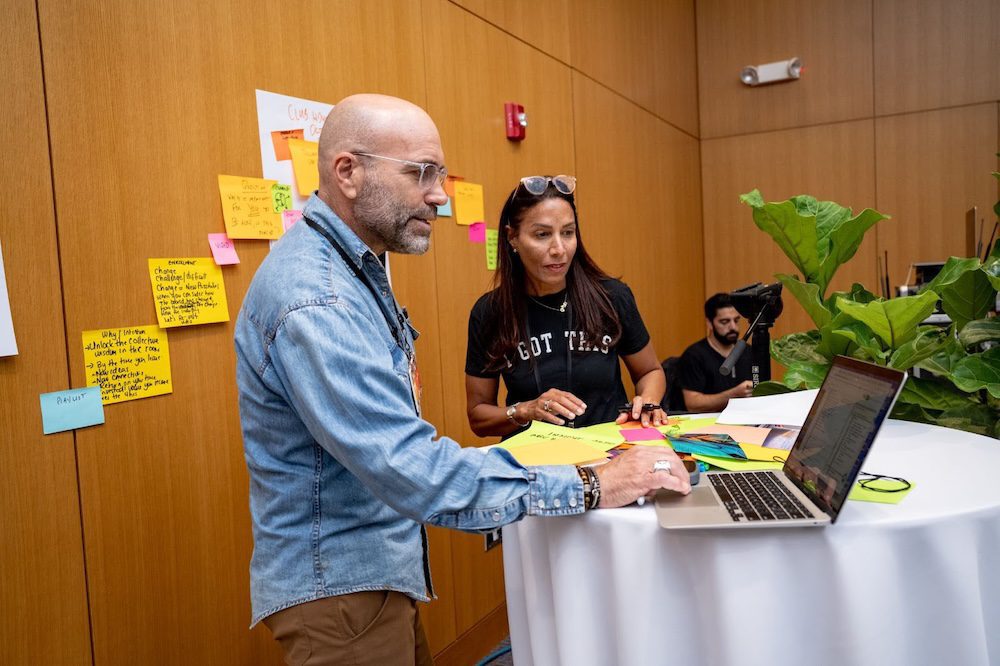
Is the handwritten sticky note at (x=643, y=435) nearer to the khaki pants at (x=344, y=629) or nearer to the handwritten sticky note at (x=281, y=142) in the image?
the khaki pants at (x=344, y=629)

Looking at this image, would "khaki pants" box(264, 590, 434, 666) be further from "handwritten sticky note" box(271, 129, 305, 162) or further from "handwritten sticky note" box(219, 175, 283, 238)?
"handwritten sticky note" box(271, 129, 305, 162)

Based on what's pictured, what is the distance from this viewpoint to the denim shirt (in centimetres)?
107

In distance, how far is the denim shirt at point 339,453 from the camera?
107 cm

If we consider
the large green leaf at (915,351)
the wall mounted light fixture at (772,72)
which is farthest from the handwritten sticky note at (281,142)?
the wall mounted light fixture at (772,72)

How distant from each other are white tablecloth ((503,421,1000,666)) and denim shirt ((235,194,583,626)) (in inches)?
5.6

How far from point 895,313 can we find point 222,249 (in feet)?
5.19

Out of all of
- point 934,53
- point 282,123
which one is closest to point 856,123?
point 934,53

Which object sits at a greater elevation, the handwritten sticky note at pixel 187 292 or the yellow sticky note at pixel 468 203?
the yellow sticky note at pixel 468 203

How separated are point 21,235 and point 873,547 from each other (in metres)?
1.66

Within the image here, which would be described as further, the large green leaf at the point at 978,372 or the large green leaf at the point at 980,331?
the large green leaf at the point at 980,331

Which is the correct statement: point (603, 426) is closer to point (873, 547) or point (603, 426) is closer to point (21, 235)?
point (873, 547)

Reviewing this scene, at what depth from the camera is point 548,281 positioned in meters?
2.14

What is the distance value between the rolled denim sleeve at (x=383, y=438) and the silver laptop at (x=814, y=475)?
199 mm

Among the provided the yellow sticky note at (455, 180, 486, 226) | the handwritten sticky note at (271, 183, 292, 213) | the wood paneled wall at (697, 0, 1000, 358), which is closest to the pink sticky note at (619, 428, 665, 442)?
the handwritten sticky note at (271, 183, 292, 213)
